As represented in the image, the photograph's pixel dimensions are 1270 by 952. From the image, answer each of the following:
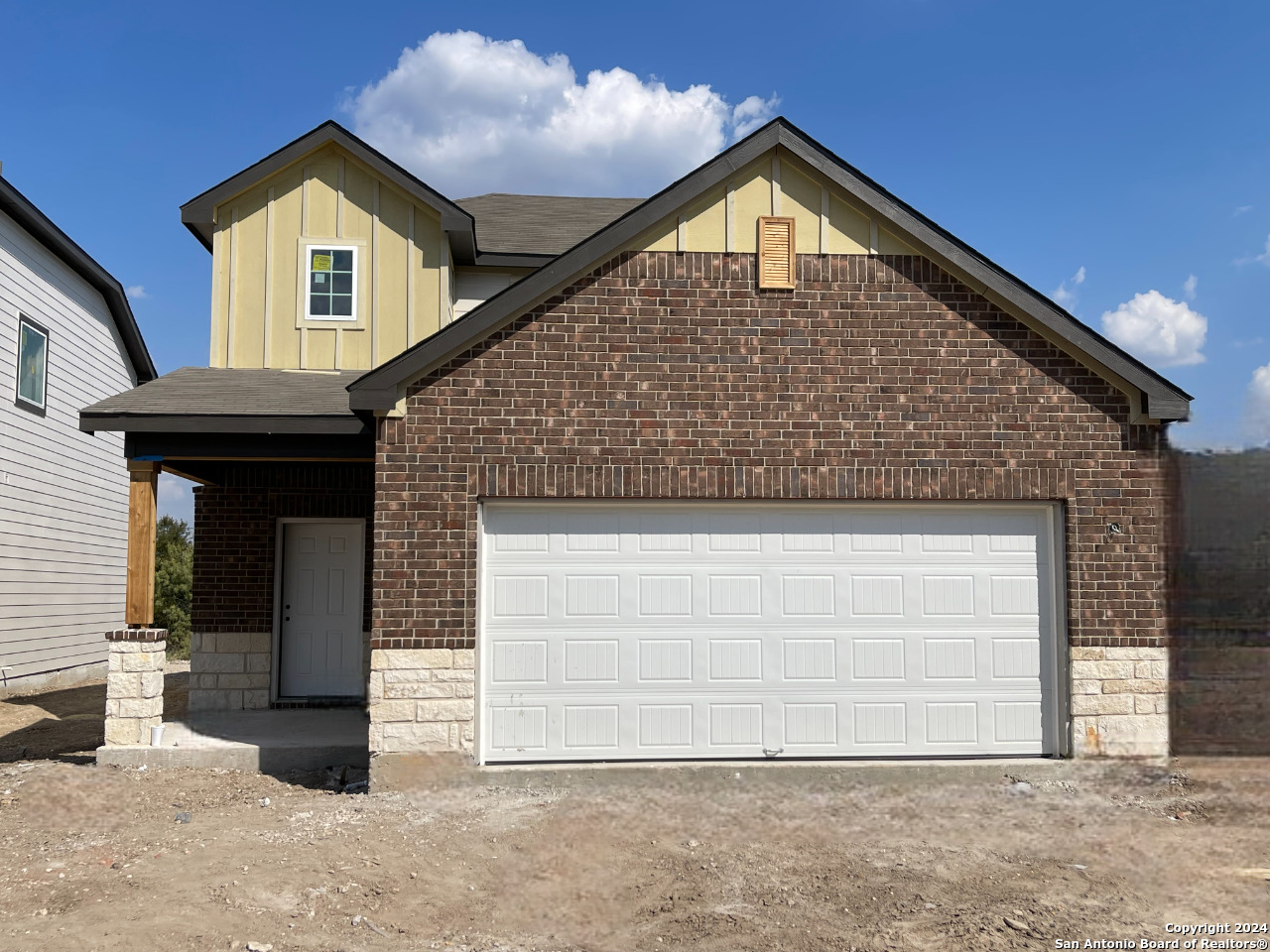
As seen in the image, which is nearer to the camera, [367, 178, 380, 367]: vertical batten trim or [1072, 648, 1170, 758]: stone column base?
[1072, 648, 1170, 758]: stone column base

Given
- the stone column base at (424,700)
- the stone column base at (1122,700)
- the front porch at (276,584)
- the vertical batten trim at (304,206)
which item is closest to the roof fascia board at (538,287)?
the front porch at (276,584)

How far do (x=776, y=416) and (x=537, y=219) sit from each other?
748cm

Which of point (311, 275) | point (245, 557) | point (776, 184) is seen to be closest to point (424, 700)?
point (245, 557)

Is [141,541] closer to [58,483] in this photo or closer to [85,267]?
[58,483]

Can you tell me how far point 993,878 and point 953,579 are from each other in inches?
126

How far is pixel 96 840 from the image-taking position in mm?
7078

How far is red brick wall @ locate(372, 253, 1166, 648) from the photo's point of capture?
858 cm

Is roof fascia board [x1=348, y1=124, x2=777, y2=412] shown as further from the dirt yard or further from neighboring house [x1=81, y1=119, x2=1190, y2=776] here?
the dirt yard

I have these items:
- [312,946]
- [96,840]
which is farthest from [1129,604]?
[96,840]

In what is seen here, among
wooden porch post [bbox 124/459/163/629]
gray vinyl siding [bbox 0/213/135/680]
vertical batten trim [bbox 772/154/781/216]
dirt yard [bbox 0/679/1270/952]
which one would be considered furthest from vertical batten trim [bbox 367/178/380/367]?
gray vinyl siding [bbox 0/213/135/680]

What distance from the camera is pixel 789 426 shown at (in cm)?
875

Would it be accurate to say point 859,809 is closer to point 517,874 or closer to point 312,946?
point 517,874

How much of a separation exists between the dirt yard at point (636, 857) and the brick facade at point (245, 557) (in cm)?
269

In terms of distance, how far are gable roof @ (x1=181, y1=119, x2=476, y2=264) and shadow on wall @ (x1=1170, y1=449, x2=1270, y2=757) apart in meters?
8.45
